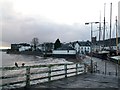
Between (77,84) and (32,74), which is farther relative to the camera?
(77,84)

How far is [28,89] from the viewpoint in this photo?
1116 centimetres

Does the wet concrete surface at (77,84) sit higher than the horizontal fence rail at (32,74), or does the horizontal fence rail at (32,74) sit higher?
the horizontal fence rail at (32,74)

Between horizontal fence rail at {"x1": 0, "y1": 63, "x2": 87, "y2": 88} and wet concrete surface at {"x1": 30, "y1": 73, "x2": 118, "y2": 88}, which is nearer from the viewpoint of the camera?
horizontal fence rail at {"x1": 0, "y1": 63, "x2": 87, "y2": 88}

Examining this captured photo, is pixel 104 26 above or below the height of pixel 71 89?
above

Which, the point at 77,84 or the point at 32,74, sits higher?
the point at 32,74

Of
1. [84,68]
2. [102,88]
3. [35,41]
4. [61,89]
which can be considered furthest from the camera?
[35,41]

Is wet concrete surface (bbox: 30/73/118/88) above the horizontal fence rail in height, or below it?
below

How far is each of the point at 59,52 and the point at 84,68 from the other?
118 meters

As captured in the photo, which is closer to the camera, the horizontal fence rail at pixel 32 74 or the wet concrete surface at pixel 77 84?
the horizontal fence rail at pixel 32 74

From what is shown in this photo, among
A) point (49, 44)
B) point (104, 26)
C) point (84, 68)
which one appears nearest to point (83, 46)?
point (49, 44)

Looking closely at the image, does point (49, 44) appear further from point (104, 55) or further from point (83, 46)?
point (104, 55)

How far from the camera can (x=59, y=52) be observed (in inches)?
5468

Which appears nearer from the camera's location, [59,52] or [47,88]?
[47,88]

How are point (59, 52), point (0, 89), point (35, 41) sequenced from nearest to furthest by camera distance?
point (0, 89)
point (59, 52)
point (35, 41)
